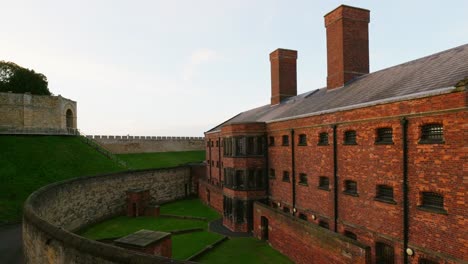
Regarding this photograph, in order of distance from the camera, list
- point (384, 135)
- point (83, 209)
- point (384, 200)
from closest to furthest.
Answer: point (384, 200) < point (384, 135) < point (83, 209)

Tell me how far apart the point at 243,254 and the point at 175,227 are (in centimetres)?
811

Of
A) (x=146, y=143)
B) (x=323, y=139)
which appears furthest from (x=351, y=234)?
(x=146, y=143)

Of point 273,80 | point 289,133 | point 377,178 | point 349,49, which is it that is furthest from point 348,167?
point 273,80

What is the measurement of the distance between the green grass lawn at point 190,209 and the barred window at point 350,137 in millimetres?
16407

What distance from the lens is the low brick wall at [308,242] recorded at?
1208 cm

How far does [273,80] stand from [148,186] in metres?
18.9

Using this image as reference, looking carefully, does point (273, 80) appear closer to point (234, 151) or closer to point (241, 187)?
point (234, 151)

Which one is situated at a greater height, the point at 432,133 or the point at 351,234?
the point at 432,133

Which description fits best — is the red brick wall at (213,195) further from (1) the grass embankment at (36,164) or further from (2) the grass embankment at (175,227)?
(1) the grass embankment at (36,164)

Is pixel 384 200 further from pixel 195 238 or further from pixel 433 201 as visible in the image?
pixel 195 238

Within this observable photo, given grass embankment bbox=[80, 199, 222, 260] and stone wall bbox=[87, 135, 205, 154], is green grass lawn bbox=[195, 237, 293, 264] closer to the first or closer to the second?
grass embankment bbox=[80, 199, 222, 260]

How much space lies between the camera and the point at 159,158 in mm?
54719

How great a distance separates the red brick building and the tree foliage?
162ft

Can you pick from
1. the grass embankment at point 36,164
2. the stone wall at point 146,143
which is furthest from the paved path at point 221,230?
the stone wall at point 146,143
